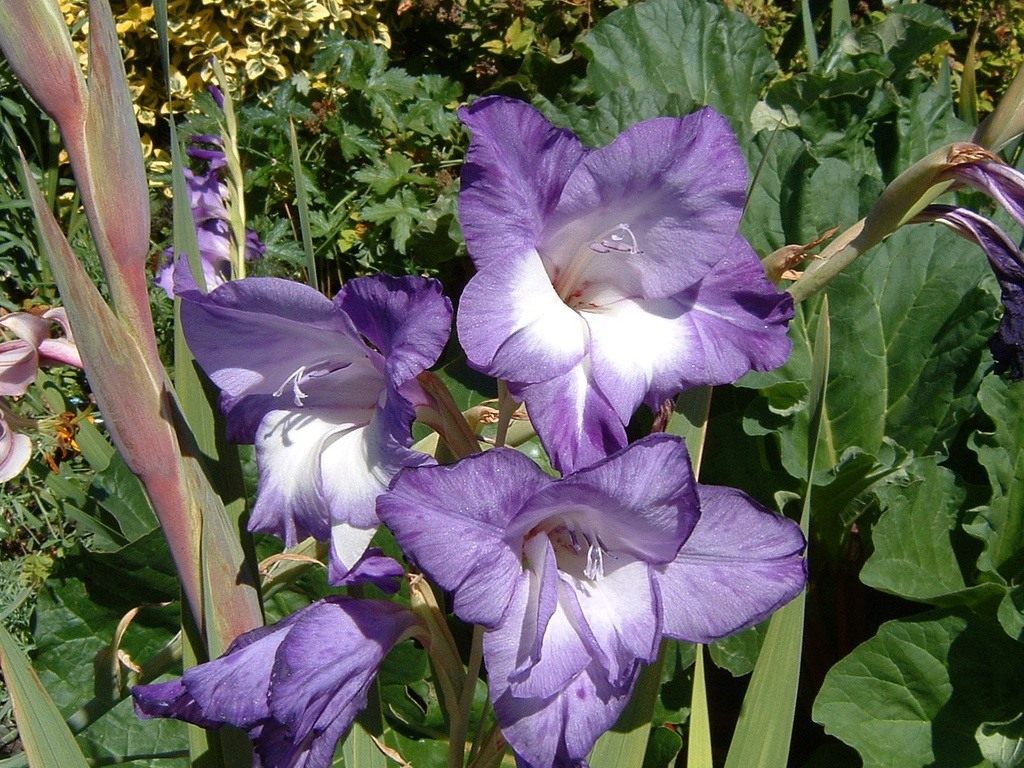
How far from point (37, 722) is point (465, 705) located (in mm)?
266

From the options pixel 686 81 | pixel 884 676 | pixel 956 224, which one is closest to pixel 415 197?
pixel 686 81

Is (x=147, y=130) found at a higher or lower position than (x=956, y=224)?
lower

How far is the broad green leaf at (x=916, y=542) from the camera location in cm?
135

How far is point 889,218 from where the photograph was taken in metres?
0.62

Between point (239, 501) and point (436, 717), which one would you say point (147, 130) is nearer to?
point (436, 717)

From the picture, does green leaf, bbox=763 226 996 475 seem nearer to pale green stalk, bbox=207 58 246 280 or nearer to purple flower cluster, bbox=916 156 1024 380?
purple flower cluster, bbox=916 156 1024 380

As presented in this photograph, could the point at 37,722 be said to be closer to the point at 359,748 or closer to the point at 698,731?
the point at 359,748

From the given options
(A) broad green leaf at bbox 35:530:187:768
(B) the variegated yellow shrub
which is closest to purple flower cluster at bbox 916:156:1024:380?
(A) broad green leaf at bbox 35:530:187:768

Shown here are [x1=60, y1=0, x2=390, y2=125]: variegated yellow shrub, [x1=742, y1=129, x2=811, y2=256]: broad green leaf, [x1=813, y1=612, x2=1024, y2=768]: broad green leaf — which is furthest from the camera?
[x1=60, y1=0, x2=390, y2=125]: variegated yellow shrub

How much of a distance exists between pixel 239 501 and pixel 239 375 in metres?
0.09

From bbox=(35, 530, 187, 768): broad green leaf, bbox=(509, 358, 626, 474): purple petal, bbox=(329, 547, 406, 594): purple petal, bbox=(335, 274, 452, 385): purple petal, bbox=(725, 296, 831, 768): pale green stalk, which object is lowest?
bbox=(35, 530, 187, 768): broad green leaf

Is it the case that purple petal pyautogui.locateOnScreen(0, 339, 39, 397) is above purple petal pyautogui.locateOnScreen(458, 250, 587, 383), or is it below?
below

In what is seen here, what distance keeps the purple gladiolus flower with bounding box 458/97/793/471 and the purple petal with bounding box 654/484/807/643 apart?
0.08 m

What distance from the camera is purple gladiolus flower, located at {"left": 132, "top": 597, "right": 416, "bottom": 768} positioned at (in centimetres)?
51
